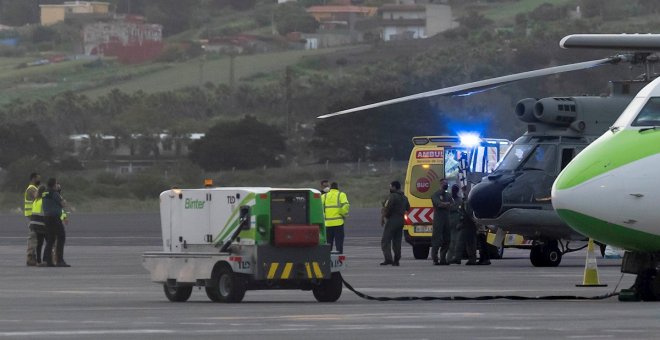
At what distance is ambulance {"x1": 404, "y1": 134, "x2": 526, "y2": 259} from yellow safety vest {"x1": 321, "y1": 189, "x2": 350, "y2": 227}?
1.83m

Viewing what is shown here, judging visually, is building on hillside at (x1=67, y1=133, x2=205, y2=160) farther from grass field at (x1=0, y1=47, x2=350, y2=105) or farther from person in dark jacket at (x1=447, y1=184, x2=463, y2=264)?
person in dark jacket at (x1=447, y1=184, x2=463, y2=264)

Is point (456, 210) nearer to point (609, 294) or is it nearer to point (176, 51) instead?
point (609, 294)

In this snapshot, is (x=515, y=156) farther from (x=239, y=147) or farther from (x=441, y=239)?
(x=239, y=147)

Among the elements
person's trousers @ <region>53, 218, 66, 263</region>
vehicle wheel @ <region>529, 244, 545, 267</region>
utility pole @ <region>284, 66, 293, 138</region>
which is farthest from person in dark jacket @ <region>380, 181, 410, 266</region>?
utility pole @ <region>284, 66, 293, 138</region>

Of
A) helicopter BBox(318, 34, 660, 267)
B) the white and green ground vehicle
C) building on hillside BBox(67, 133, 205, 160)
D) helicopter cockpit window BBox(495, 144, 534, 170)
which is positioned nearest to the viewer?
the white and green ground vehicle

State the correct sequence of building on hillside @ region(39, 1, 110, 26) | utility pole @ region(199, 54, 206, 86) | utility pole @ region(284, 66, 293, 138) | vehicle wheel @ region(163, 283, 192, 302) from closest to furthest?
vehicle wheel @ region(163, 283, 192, 302)
utility pole @ region(284, 66, 293, 138)
utility pole @ region(199, 54, 206, 86)
building on hillside @ region(39, 1, 110, 26)

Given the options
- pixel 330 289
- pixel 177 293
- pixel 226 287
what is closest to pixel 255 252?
pixel 226 287

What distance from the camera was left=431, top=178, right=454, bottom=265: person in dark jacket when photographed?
1237 inches

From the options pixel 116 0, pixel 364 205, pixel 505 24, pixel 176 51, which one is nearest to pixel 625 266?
pixel 364 205

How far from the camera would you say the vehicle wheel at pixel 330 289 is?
69.5 ft

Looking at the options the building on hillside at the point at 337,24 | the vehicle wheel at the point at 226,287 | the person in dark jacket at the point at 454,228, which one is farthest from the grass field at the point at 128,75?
the vehicle wheel at the point at 226,287

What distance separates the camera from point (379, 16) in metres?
143

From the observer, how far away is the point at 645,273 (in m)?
19.5

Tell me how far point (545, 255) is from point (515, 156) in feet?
7.24
